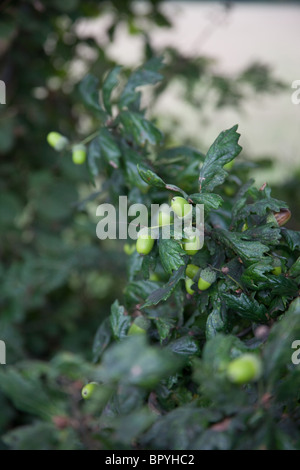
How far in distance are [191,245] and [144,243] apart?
5 cm

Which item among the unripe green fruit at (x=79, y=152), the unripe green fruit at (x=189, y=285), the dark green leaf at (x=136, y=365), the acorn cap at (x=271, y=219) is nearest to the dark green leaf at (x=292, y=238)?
the acorn cap at (x=271, y=219)

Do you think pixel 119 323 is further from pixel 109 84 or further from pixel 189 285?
pixel 109 84

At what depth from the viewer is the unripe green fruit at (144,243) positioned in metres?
0.48

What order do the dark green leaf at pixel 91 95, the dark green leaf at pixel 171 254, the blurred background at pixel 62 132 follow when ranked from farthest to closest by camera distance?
the blurred background at pixel 62 132
the dark green leaf at pixel 91 95
the dark green leaf at pixel 171 254

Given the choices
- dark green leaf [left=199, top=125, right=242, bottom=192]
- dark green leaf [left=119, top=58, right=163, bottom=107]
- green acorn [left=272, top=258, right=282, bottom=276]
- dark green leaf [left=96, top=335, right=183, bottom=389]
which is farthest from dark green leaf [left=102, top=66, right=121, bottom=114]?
dark green leaf [left=96, top=335, right=183, bottom=389]

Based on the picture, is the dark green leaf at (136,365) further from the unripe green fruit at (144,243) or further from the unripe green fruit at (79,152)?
the unripe green fruit at (79,152)

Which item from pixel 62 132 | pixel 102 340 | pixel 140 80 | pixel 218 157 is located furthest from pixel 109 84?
pixel 62 132

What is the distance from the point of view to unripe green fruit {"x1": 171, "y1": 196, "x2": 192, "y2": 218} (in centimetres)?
46

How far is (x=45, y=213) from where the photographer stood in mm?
1424

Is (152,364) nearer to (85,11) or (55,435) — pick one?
(55,435)

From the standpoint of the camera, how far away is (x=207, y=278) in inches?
19.0

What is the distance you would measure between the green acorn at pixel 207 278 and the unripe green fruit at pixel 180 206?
0.07 metres

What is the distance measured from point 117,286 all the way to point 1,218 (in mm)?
566

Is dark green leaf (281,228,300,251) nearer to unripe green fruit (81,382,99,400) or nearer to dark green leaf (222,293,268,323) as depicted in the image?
dark green leaf (222,293,268,323)
